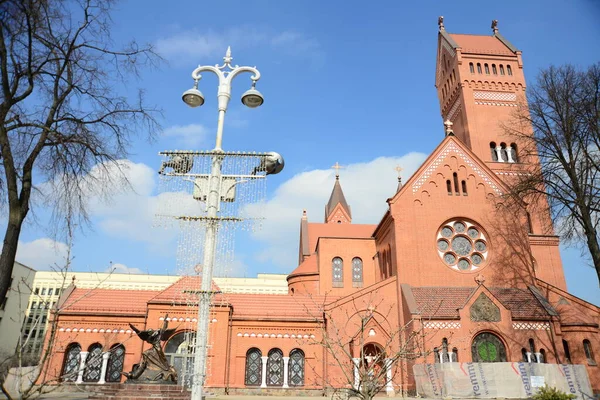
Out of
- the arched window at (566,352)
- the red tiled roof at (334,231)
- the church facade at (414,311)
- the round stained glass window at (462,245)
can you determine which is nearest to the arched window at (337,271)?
the church facade at (414,311)

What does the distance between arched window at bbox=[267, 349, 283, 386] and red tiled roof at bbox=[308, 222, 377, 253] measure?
16370 mm

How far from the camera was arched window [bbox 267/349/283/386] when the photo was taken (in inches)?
908

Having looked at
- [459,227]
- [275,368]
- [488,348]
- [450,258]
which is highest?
[459,227]

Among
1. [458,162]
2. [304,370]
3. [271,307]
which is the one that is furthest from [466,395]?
[458,162]

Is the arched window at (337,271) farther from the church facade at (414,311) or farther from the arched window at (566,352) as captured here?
the arched window at (566,352)

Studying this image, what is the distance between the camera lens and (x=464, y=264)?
25609 mm

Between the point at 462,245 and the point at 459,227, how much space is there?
1098 mm

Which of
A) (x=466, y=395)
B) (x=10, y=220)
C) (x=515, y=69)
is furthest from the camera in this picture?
(x=515, y=69)

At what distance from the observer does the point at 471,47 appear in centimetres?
3978

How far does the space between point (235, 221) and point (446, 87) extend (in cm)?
3698

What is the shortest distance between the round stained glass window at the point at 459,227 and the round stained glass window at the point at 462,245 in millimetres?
427

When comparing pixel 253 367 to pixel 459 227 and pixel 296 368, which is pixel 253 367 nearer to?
pixel 296 368

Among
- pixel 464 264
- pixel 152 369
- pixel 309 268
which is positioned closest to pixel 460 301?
pixel 464 264

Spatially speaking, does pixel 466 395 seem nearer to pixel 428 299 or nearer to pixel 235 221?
pixel 428 299
